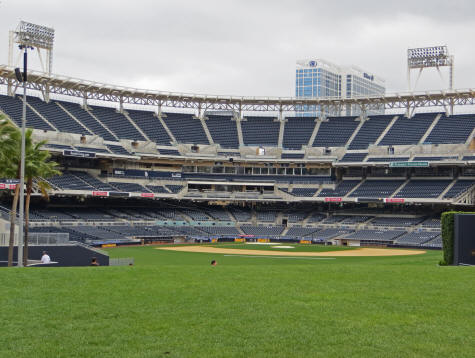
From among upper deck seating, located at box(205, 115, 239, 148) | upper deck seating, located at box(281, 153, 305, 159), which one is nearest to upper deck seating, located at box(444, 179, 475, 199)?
upper deck seating, located at box(281, 153, 305, 159)

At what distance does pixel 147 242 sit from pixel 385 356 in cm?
6612

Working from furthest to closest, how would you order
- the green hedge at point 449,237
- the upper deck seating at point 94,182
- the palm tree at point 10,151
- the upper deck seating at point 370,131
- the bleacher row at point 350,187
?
1. the upper deck seating at point 370,131
2. the upper deck seating at point 94,182
3. the bleacher row at point 350,187
4. the palm tree at point 10,151
5. the green hedge at point 449,237

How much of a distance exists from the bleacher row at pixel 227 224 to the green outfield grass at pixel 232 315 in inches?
1986

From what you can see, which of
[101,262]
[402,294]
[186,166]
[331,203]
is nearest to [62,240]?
[101,262]

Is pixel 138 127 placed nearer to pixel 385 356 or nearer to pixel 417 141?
pixel 417 141

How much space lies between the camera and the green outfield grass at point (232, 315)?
9898mm

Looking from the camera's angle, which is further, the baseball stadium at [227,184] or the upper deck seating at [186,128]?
the upper deck seating at [186,128]

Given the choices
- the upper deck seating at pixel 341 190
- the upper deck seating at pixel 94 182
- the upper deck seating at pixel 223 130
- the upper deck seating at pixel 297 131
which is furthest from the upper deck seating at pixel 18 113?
the upper deck seating at pixel 341 190

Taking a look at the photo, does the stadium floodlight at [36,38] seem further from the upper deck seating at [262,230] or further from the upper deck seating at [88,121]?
the upper deck seating at [262,230]

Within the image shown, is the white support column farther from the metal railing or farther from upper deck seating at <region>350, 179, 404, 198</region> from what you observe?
the metal railing

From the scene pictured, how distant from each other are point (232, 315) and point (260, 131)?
8706 cm

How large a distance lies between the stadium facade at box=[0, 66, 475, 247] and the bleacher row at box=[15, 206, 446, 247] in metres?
0.31

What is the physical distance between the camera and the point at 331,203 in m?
90.0

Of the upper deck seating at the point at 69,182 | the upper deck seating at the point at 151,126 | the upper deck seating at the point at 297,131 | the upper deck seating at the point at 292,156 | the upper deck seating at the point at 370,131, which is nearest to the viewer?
the upper deck seating at the point at 69,182
